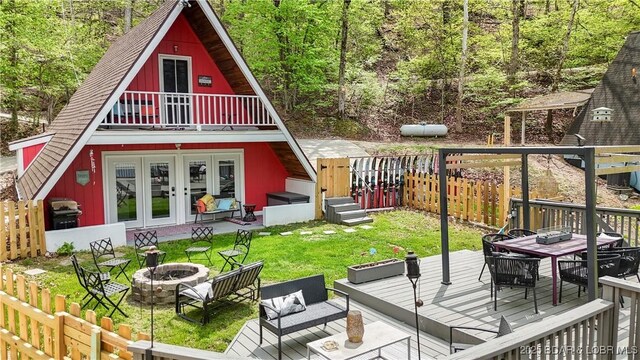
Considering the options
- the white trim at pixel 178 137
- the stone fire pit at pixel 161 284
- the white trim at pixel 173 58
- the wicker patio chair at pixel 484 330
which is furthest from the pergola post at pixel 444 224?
the white trim at pixel 173 58

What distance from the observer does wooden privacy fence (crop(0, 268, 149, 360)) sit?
12.5 feet

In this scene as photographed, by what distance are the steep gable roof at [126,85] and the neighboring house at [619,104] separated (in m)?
13.4

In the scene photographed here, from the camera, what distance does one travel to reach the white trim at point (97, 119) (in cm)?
999

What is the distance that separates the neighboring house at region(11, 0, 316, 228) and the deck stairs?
0.63 meters

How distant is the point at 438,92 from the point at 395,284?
957 inches

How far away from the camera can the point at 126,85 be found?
11.1 metres

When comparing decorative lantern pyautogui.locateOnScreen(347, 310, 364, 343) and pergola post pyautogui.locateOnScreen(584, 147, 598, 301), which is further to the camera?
pergola post pyautogui.locateOnScreen(584, 147, 598, 301)

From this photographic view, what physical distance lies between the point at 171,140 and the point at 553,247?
956cm

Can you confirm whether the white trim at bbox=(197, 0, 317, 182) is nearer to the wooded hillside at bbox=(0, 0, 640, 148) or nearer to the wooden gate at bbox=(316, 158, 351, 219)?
the wooden gate at bbox=(316, 158, 351, 219)

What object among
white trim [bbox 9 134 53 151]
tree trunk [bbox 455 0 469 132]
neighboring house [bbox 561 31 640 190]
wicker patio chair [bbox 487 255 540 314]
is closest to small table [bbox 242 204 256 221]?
white trim [bbox 9 134 53 151]

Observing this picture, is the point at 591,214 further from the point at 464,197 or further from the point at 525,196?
the point at 464,197

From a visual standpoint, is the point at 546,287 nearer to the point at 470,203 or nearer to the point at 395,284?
the point at 395,284

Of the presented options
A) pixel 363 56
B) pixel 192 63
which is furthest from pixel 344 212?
pixel 363 56

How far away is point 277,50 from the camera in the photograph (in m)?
24.4
